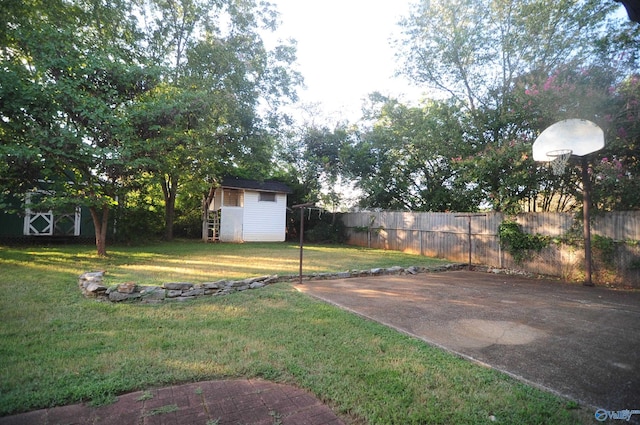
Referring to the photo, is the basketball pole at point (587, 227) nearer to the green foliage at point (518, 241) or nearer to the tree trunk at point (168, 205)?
the green foliage at point (518, 241)

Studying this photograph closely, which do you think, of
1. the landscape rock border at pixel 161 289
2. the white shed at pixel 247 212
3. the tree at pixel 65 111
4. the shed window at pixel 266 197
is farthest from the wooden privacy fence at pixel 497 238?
the tree at pixel 65 111

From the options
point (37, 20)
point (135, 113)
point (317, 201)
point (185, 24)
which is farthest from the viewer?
point (317, 201)

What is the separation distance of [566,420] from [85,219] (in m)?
15.7

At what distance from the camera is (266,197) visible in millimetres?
17031

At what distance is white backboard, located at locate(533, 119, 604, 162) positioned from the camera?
6.04m

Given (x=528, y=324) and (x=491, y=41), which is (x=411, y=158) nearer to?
(x=491, y=41)

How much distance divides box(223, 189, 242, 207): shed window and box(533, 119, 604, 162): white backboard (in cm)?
1342

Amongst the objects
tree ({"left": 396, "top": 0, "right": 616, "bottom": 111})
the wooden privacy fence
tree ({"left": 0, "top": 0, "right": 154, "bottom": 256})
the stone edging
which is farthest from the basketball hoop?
tree ({"left": 0, "top": 0, "right": 154, "bottom": 256})

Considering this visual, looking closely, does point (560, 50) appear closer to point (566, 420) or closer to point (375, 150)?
point (375, 150)

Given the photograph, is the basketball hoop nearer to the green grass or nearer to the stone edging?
the green grass

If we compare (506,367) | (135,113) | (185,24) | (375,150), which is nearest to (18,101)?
(135,113)

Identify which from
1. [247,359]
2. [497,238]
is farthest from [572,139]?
[247,359]

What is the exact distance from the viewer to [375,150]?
53.4ft

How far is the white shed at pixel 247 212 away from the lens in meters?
16.3
